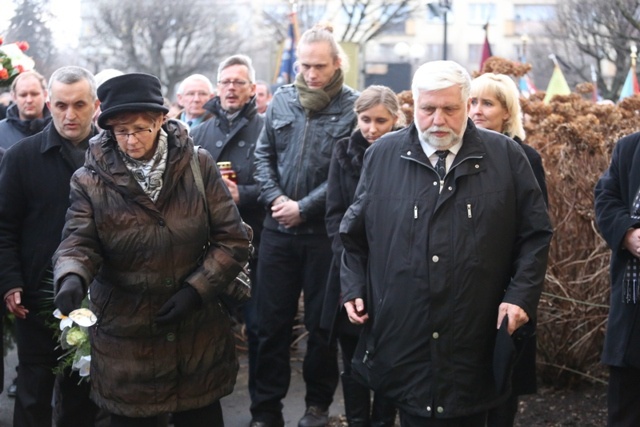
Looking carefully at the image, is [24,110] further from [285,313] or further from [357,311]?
[357,311]

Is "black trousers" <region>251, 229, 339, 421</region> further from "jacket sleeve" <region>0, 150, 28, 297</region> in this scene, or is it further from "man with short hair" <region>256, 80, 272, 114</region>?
"man with short hair" <region>256, 80, 272, 114</region>

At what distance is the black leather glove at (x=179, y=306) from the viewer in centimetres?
439

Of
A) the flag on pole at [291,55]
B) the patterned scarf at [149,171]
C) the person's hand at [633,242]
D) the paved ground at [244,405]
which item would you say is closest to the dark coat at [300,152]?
the paved ground at [244,405]

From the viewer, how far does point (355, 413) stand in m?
6.11

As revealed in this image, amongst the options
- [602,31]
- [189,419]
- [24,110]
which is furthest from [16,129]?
[602,31]

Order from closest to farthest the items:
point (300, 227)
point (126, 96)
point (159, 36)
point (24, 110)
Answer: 1. point (126, 96)
2. point (300, 227)
3. point (24, 110)
4. point (159, 36)

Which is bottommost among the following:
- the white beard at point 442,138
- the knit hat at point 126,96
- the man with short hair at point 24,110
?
the man with short hair at point 24,110

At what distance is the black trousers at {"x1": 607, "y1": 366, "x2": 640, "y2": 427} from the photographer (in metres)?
4.96

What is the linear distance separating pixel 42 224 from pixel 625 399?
3.17 metres

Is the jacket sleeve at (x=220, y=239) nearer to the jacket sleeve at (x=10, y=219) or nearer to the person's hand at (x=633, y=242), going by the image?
the jacket sleeve at (x=10, y=219)

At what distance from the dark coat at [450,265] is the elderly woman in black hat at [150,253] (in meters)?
0.75

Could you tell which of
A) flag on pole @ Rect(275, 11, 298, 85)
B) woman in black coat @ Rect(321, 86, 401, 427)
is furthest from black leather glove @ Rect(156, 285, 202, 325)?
flag on pole @ Rect(275, 11, 298, 85)

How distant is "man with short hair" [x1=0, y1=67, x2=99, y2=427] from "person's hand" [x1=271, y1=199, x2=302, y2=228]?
1344 millimetres

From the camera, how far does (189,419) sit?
15.4 feet
